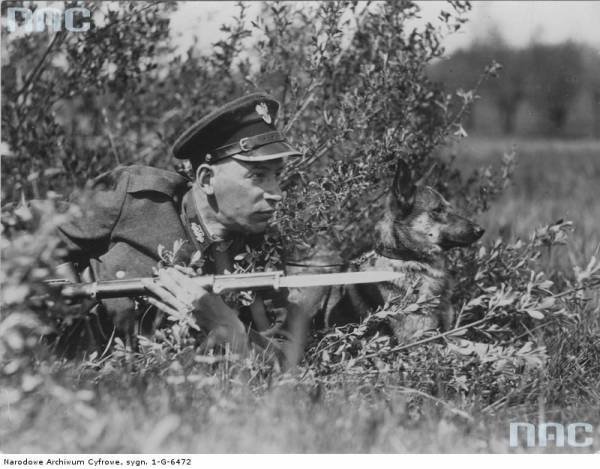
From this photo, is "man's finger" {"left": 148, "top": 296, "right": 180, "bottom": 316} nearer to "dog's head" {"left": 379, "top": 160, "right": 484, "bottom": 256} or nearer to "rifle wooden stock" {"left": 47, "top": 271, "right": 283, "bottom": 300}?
"rifle wooden stock" {"left": 47, "top": 271, "right": 283, "bottom": 300}

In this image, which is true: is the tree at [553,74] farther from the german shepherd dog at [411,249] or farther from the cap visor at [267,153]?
the cap visor at [267,153]

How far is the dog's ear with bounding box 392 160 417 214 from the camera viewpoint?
14.6 feet

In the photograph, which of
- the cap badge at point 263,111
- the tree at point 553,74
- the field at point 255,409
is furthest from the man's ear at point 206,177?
the tree at point 553,74

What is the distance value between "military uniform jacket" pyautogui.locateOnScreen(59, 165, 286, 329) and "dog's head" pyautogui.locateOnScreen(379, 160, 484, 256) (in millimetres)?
1295

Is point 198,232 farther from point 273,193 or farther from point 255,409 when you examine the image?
point 255,409

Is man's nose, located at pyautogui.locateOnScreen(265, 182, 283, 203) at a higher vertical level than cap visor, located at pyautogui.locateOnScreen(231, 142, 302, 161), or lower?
lower

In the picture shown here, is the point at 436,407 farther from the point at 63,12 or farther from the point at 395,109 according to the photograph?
the point at 63,12

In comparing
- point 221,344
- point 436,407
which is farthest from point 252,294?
point 436,407

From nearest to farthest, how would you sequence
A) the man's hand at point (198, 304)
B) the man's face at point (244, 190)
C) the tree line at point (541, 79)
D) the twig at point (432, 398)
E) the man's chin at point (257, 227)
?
the twig at point (432, 398)
the man's hand at point (198, 304)
the man's face at point (244, 190)
the man's chin at point (257, 227)
the tree line at point (541, 79)

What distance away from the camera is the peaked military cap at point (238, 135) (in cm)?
391

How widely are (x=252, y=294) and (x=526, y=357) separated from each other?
4.60ft

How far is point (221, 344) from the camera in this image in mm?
3660

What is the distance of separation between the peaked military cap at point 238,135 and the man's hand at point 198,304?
2.46 feet

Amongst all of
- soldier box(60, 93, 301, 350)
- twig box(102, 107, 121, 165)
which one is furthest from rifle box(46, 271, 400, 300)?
twig box(102, 107, 121, 165)
